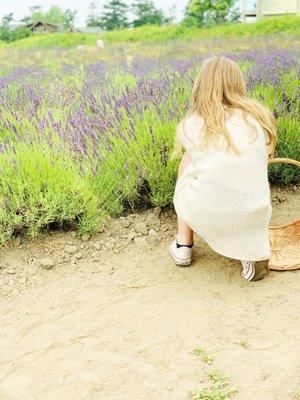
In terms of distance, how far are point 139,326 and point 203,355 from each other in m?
0.43

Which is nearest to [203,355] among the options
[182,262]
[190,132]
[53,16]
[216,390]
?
[216,390]

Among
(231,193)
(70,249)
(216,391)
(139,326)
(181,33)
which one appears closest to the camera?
(216,391)

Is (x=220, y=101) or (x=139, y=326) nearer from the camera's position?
(x=139, y=326)

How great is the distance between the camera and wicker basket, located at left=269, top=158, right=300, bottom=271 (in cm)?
348

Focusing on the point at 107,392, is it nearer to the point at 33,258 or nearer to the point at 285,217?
the point at 33,258

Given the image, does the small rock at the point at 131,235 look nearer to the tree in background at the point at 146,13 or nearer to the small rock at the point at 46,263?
the small rock at the point at 46,263

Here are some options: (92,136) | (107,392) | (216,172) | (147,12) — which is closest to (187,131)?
(216,172)

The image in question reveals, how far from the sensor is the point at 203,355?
8.59 ft

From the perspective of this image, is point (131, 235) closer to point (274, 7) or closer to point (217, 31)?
point (217, 31)

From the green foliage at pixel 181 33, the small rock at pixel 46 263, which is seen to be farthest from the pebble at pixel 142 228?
the green foliage at pixel 181 33

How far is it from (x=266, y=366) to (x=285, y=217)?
1.88 metres

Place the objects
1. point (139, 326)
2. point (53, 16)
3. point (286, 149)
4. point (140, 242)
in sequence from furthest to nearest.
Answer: point (53, 16) < point (286, 149) < point (140, 242) < point (139, 326)

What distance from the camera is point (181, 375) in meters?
2.50

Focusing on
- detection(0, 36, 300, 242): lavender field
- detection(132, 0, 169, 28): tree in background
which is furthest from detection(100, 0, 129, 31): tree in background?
detection(0, 36, 300, 242): lavender field
